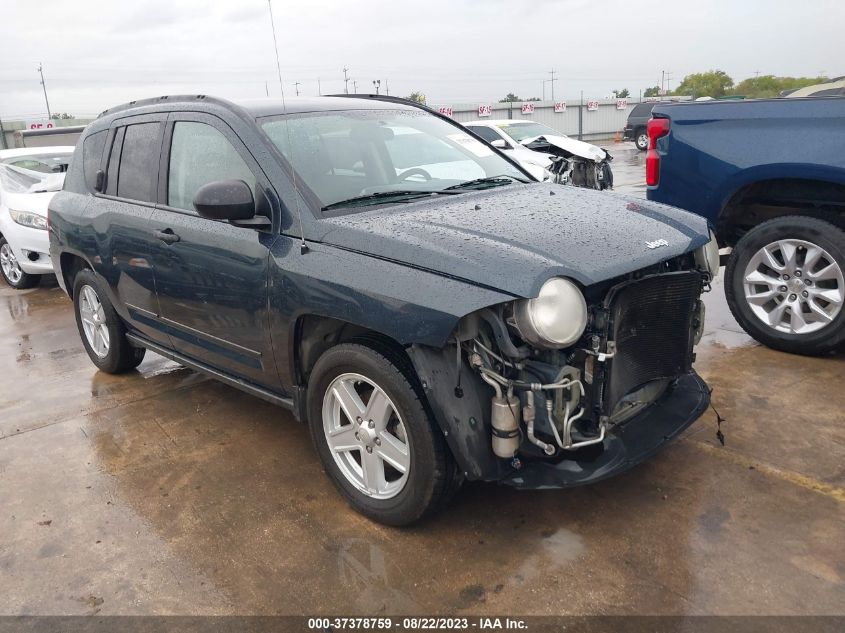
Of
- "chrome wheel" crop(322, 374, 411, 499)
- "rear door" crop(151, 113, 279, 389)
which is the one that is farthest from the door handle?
"chrome wheel" crop(322, 374, 411, 499)

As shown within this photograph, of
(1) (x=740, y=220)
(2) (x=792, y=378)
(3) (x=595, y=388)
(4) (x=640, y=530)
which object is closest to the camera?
(3) (x=595, y=388)

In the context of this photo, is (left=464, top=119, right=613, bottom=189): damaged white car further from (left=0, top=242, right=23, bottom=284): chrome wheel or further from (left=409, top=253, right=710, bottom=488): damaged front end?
(left=409, top=253, right=710, bottom=488): damaged front end

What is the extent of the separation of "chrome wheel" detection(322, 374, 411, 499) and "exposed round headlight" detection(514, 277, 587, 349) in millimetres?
659

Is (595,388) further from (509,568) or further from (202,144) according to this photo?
(202,144)

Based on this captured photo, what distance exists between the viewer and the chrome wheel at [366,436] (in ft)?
9.43

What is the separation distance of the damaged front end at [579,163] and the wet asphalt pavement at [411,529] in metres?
7.22

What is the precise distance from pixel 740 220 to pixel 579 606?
3.57 m

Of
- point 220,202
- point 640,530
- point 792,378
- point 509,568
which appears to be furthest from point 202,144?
point 792,378

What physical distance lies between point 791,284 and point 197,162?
377 centimetres

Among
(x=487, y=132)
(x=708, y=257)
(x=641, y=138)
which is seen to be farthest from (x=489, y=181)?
(x=641, y=138)

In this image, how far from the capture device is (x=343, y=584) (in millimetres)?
2674

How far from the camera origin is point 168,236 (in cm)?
377

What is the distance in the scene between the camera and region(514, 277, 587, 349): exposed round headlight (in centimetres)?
247

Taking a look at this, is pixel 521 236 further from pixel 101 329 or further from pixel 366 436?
pixel 101 329
